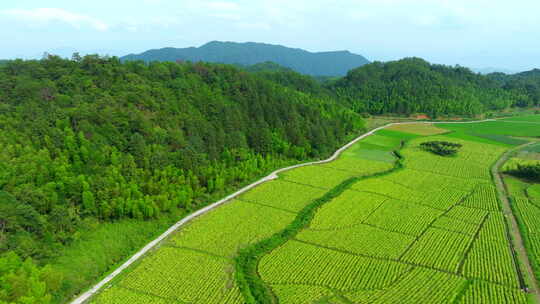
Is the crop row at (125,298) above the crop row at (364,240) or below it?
below

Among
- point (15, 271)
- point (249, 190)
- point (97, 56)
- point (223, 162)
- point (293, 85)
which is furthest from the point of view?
point (293, 85)

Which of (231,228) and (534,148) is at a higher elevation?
(534,148)

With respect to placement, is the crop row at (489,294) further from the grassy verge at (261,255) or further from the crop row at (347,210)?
the grassy verge at (261,255)

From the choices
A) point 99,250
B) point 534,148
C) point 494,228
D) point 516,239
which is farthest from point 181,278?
point 534,148

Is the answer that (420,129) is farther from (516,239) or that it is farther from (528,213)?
(516,239)

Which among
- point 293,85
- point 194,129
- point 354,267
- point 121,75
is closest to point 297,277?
point 354,267

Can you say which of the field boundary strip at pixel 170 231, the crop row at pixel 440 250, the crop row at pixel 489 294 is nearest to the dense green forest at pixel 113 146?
the field boundary strip at pixel 170 231

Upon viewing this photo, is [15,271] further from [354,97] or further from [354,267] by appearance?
[354,97]
